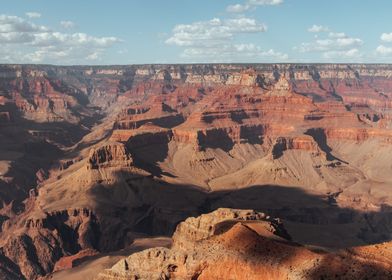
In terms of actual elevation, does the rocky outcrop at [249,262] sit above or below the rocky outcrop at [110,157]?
above

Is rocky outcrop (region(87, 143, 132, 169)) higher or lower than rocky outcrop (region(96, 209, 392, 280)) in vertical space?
lower

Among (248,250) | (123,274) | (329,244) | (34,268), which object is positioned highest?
(248,250)

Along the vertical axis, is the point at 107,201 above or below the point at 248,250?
below

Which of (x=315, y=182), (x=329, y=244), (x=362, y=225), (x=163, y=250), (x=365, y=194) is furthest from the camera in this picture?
(x=315, y=182)

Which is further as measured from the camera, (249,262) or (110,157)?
(110,157)

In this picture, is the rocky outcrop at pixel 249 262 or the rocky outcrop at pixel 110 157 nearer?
the rocky outcrop at pixel 249 262

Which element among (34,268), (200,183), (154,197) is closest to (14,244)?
(34,268)

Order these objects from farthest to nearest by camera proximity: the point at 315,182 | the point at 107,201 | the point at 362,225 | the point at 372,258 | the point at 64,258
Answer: the point at 315,182 < the point at 107,201 < the point at 362,225 < the point at 64,258 < the point at 372,258

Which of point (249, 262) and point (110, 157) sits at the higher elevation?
point (249, 262)

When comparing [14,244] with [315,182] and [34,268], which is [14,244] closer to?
[34,268]

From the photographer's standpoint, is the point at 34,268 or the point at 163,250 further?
the point at 34,268

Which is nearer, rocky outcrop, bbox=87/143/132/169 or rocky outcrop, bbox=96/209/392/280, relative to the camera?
rocky outcrop, bbox=96/209/392/280
